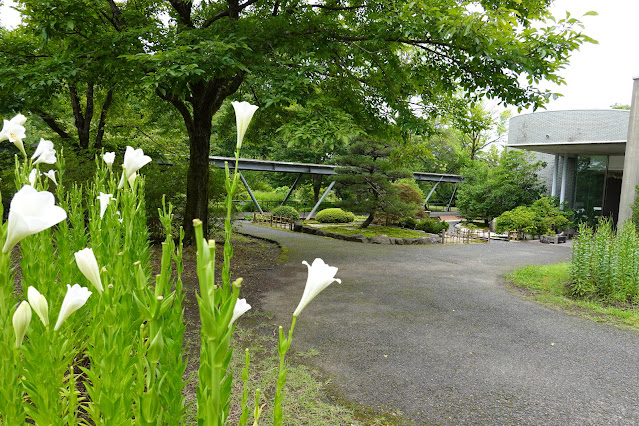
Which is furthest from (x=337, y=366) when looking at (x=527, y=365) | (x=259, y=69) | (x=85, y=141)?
(x=85, y=141)

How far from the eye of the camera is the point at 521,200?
19.8m

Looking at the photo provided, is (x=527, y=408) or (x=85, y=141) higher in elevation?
(x=85, y=141)

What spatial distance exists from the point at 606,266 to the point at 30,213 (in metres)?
8.13

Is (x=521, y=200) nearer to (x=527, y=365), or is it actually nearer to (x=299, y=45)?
(x=299, y=45)

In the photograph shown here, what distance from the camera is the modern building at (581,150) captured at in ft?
51.1

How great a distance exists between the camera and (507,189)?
20.0m

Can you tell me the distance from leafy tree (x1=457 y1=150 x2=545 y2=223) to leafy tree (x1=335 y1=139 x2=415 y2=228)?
23.9 ft

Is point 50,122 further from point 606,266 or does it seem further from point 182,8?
point 606,266

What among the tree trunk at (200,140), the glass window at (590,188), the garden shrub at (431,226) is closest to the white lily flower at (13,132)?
the tree trunk at (200,140)

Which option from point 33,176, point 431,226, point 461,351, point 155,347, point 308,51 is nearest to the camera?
point 155,347

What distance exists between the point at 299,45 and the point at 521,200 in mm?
16162

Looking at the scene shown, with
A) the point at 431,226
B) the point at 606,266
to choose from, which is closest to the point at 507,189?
the point at 431,226

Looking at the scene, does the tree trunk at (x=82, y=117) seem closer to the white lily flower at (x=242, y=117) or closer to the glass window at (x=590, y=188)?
the white lily flower at (x=242, y=117)

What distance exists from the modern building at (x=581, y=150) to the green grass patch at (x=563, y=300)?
919 cm
